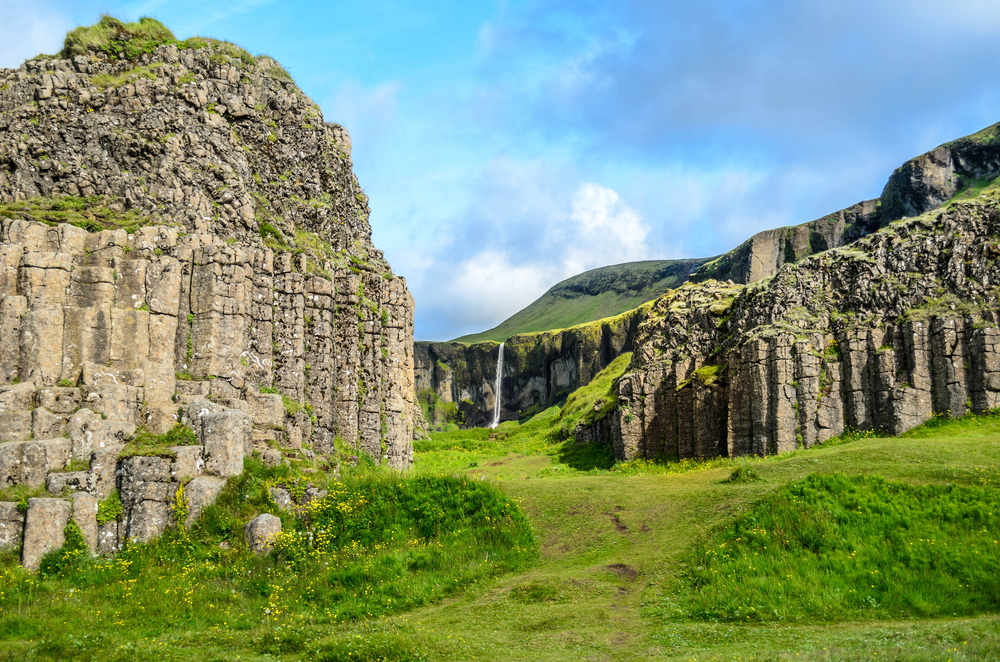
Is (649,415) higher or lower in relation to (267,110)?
lower

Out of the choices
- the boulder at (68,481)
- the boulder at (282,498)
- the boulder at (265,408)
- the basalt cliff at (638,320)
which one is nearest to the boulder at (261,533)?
the boulder at (282,498)

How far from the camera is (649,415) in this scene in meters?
45.5

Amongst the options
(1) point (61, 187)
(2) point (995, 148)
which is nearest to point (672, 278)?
(2) point (995, 148)

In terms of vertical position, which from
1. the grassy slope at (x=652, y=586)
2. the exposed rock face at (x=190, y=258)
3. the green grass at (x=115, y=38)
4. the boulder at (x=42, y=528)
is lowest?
the grassy slope at (x=652, y=586)

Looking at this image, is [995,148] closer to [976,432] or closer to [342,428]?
[976,432]

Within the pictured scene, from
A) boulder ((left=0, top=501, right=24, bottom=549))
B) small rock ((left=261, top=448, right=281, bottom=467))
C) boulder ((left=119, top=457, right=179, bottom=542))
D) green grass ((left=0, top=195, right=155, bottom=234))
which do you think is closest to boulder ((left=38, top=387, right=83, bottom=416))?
boulder ((left=119, top=457, right=179, bottom=542))

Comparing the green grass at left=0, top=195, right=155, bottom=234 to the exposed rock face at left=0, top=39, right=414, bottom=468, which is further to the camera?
the green grass at left=0, top=195, right=155, bottom=234

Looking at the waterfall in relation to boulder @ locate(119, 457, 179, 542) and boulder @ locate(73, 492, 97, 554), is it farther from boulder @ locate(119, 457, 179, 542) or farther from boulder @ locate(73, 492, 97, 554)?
boulder @ locate(73, 492, 97, 554)

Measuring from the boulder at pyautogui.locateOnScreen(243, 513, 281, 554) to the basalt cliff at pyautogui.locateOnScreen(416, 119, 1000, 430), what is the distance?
29.4m

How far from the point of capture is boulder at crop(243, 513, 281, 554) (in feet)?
64.0

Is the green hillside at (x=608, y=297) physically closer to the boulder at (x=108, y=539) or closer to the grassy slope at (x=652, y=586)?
the grassy slope at (x=652, y=586)

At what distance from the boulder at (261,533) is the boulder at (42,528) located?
4333mm

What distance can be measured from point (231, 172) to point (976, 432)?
3260 cm

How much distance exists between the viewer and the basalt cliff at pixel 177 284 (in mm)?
20281
